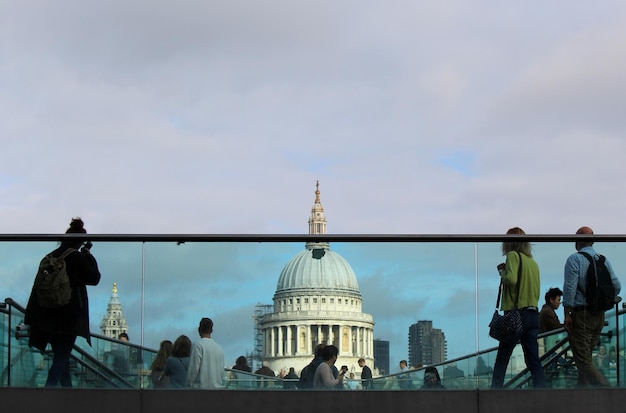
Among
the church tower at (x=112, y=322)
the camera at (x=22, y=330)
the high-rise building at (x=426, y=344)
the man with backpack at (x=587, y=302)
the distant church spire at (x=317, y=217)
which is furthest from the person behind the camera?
the distant church spire at (x=317, y=217)

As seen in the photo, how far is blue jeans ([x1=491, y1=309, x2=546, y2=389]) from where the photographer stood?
28.6 ft

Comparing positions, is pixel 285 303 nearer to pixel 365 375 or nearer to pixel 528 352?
pixel 365 375

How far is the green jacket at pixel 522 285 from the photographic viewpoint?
28.6 feet

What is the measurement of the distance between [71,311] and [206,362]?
3.66 feet

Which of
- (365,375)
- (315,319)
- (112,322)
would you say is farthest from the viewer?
(112,322)

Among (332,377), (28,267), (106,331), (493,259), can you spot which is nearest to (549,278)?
(493,259)

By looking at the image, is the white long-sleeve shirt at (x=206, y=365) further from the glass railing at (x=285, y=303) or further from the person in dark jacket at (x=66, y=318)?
the person in dark jacket at (x=66, y=318)

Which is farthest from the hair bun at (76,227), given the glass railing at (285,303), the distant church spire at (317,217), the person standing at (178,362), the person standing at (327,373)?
the distant church spire at (317,217)

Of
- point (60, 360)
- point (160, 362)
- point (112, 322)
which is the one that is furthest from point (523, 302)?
point (60, 360)

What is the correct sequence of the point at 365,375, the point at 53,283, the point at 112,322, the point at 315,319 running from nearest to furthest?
the point at 365,375 < the point at 315,319 < the point at 53,283 < the point at 112,322

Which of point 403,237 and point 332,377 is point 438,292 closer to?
point 403,237

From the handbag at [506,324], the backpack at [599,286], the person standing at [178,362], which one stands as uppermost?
the backpack at [599,286]

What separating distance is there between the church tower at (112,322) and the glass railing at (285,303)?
4 cm

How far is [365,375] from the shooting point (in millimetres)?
8555
